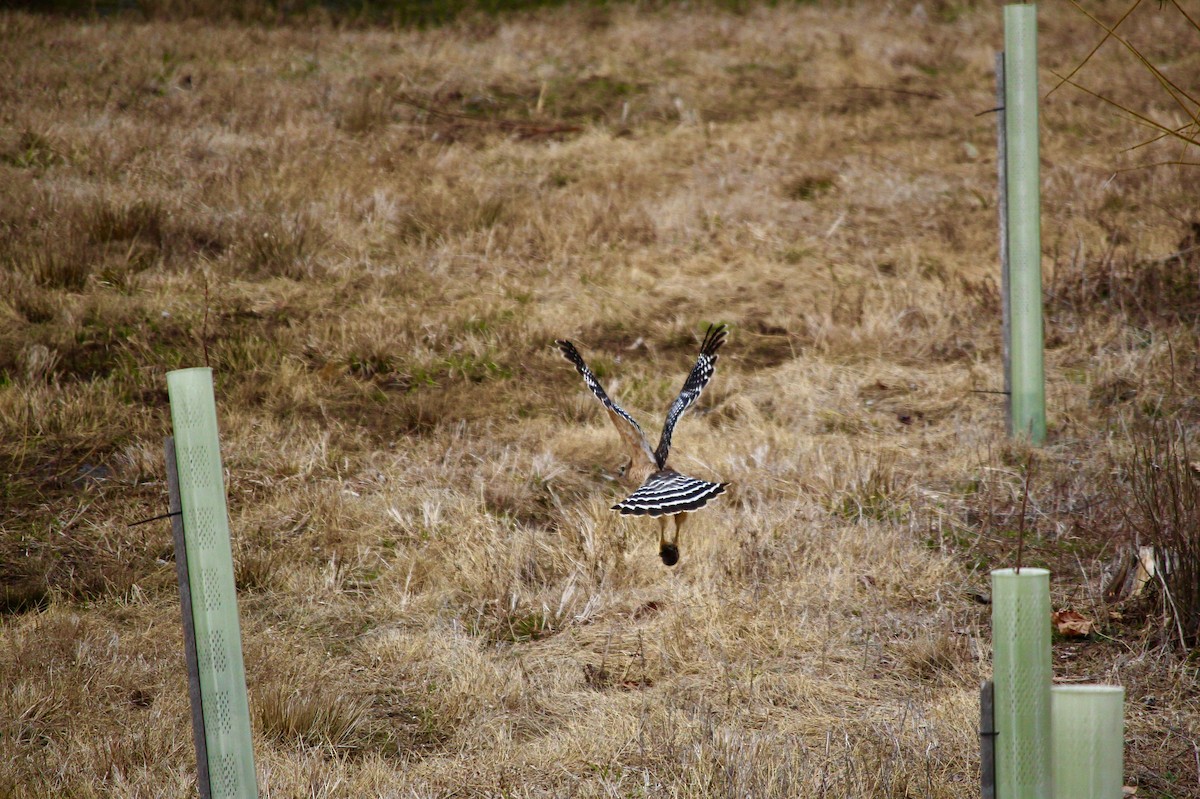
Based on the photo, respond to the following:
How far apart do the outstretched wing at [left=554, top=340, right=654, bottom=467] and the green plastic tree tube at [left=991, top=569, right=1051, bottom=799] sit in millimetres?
2376

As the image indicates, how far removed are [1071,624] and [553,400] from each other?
319cm

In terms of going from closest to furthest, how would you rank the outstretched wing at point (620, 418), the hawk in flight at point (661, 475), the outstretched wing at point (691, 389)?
the hawk in flight at point (661, 475), the outstretched wing at point (620, 418), the outstretched wing at point (691, 389)

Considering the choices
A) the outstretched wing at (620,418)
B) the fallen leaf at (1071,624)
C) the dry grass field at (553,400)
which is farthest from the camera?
the outstretched wing at (620,418)

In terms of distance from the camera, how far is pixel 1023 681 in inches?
84.3

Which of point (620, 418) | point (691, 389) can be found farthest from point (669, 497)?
point (691, 389)

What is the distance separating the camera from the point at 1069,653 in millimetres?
4047

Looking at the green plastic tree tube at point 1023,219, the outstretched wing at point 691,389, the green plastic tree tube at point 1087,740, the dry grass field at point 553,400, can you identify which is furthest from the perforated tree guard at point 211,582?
the green plastic tree tube at point 1023,219

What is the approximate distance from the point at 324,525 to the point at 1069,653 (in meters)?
3.04

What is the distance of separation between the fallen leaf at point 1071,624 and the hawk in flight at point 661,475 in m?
1.30

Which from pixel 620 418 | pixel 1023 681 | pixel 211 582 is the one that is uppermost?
pixel 620 418

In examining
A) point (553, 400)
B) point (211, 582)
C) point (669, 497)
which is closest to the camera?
point (211, 582)

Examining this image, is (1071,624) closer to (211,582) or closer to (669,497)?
(669,497)

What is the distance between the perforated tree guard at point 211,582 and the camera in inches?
97.7

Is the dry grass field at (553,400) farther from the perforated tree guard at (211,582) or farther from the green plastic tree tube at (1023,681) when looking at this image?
the green plastic tree tube at (1023,681)
